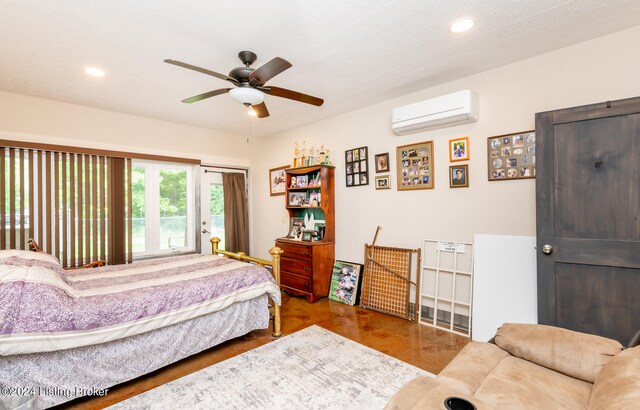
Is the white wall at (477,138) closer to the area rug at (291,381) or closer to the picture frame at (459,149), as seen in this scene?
the picture frame at (459,149)

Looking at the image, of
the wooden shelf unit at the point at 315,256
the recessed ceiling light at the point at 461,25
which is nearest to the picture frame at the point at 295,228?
the wooden shelf unit at the point at 315,256

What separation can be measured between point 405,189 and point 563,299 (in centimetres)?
179

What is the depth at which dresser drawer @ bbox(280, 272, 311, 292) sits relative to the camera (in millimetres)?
4067

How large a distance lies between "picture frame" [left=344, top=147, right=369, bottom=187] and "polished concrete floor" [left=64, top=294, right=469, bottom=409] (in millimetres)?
1690

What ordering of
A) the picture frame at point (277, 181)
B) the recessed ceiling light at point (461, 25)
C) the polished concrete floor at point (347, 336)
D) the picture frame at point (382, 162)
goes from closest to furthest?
the recessed ceiling light at point (461, 25) → the polished concrete floor at point (347, 336) → the picture frame at point (382, 162) → the picture frame at point (277, 181)

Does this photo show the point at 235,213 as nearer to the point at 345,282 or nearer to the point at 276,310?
the point at 345,282

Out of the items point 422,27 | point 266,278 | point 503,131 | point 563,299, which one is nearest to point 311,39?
point 422,27

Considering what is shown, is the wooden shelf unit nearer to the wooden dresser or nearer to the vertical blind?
the wooden dresser

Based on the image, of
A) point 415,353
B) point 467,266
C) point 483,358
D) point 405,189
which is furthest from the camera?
point 405,189

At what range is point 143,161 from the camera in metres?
4.30

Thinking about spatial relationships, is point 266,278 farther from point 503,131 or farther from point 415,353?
point 503,131

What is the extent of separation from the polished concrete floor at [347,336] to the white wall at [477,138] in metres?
0.89

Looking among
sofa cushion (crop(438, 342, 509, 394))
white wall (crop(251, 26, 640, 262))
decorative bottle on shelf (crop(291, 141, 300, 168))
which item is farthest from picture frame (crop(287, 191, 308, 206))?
sofa cushion (crop(438, 342, 509, 394))

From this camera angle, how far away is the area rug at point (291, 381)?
1.96 m
